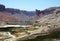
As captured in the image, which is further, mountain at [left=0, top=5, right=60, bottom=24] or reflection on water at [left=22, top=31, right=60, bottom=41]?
mountain at [left=0, top=5, right=60, bottom=24]

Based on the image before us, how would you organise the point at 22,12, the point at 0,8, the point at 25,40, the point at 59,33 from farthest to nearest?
the point at 22,12 < the point at 0,8 < the point at 59,33 < the point at 25,40

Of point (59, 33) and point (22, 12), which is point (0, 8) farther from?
point (59, 33)

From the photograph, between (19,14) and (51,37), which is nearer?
(51,37)

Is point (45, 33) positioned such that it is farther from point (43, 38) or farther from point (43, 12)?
point (43, 12)

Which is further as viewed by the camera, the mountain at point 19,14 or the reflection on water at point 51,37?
the mountain at point 19,14

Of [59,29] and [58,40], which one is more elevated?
[59,29]

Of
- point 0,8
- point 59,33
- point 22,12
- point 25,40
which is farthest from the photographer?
point 22,12

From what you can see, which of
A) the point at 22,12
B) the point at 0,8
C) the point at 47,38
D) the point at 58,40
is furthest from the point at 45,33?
the point at 22,12

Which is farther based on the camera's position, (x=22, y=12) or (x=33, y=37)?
(x=22, y=12)

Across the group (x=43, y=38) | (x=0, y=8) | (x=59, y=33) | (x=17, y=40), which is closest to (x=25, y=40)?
(x=17, y=40)

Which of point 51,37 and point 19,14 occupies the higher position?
point 51,37
